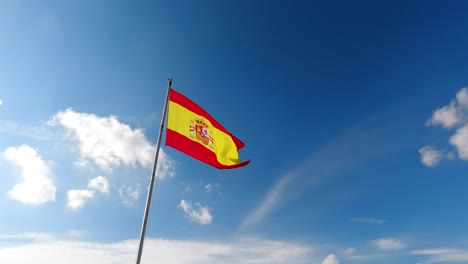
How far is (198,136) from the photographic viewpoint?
24734mm

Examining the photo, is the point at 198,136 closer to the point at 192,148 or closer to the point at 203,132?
the point at 203,132

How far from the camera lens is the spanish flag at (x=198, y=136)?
76.2 feet

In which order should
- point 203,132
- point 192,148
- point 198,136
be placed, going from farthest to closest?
1. point 203,132
2. point 198,136
3. point 192,148

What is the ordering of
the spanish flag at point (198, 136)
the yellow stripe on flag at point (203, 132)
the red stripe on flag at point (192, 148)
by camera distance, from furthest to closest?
the yellow stripe on flag at point (203, 132) → the spanish flag at point (198, 136) → the red stripe on flag at point (192, 148)

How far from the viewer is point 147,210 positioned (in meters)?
18.8

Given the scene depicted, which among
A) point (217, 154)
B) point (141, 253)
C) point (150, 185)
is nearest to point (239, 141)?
point (217, 154)

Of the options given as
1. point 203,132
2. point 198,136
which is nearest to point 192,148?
point 198,136

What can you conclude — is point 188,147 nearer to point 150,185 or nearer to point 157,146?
point 157,146

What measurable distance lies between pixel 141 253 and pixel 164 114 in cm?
915

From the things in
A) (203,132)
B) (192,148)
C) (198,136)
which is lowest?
(192,148)

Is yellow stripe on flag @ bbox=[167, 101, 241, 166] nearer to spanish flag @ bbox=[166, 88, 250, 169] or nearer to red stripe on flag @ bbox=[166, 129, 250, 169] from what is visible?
spanish flag @ bbox=[166, 88, 250, 169]

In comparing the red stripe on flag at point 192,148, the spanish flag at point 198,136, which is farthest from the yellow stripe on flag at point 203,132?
the red stripe on flag at point 192,148

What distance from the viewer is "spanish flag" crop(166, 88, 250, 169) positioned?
23.2 meters

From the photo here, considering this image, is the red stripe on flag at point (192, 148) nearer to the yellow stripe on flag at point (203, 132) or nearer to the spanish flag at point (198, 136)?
the spanish flag at point (198, 136)
